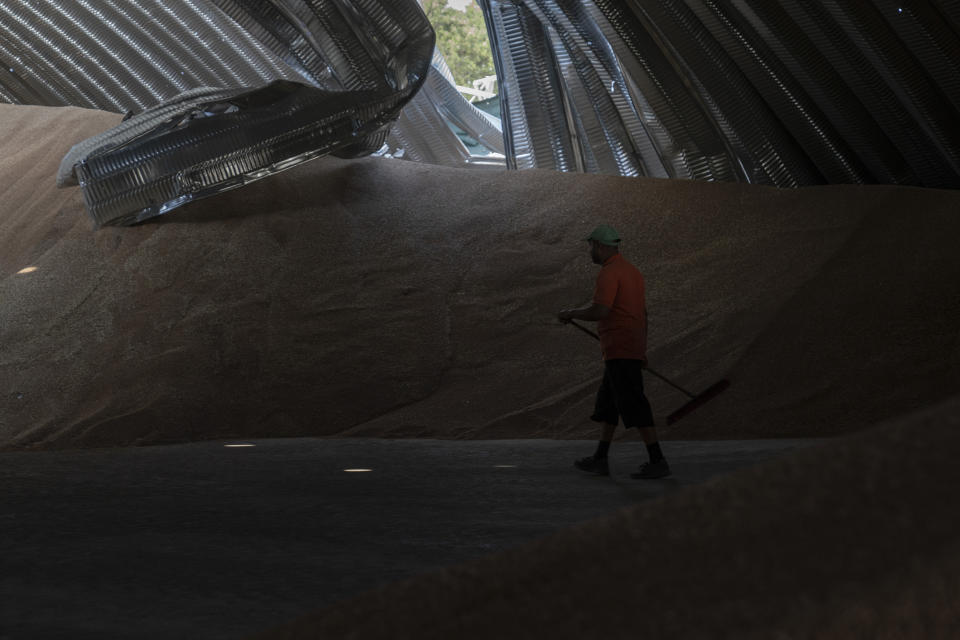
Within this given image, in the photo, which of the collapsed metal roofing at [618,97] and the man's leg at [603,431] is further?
the collapsed metal roofing at [618,97]

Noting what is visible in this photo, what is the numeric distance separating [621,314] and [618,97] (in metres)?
6.77

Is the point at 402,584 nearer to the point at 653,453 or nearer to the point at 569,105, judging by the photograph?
the point at 653,453

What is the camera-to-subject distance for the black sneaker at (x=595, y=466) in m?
5.84

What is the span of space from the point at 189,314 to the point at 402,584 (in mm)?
8406

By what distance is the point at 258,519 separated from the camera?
4.47 meters

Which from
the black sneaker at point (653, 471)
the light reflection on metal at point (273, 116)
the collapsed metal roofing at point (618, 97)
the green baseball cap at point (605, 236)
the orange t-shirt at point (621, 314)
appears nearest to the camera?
the black sneaker at point (653, 471)

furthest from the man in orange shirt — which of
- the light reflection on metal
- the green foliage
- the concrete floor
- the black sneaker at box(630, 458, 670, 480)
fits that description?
the green foliage

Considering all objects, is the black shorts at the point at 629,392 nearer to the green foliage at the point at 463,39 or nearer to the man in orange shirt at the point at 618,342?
the man in orange shirt at the point at 618,342

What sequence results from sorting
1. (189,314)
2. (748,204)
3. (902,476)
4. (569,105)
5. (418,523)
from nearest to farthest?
(902,476), (418,523), (189,314), (748,204), (569,105)

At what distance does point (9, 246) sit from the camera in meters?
11.4

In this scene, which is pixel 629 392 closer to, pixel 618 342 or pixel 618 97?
pixel 618 342

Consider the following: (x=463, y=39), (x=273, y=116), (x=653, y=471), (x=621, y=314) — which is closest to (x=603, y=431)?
(x=653, y=471)

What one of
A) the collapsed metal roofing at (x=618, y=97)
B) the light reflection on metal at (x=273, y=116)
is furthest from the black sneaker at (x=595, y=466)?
the light reflection on metal at (x=273, y=116)

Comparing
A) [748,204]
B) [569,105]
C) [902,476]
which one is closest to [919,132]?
[748,204]
